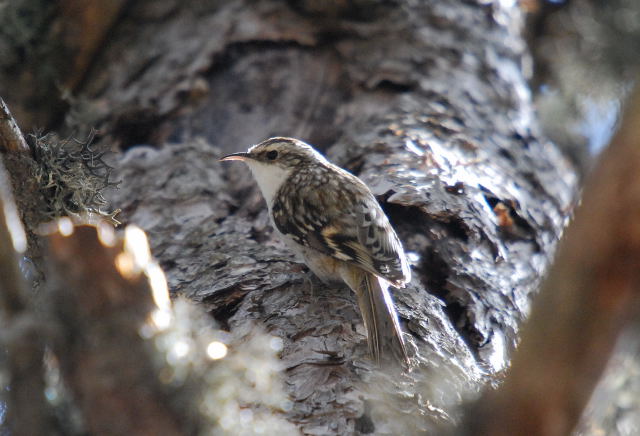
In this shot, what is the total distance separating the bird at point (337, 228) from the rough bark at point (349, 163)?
0.22ft

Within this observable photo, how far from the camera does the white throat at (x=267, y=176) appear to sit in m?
2.86

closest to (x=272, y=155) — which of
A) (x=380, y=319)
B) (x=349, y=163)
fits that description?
(x=349, y=163)

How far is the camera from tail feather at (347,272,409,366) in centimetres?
185

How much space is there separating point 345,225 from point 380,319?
0.60m

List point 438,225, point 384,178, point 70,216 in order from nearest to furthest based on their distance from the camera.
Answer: point 70,216
point 438,225
point 384,178

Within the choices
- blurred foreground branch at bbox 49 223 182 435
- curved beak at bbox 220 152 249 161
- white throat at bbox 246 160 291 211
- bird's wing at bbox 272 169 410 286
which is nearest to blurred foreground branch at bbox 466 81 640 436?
blurred foreground branch at bbox 49 223 182 435

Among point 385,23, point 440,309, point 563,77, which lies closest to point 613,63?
point 563,77

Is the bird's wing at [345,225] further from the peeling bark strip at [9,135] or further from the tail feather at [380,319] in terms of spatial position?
the peeling bark strip at [9,135]

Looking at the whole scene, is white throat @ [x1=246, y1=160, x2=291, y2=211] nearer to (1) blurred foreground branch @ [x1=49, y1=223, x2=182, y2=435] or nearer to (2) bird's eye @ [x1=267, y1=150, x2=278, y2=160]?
(2) bird's eye @ [x1=267, y1=150, x2=278, y2=160]

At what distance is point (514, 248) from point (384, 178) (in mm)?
532

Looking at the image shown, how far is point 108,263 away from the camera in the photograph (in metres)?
1.17

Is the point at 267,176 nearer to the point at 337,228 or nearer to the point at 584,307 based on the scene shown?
the point at 337,228

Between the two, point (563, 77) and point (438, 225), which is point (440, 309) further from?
point (563, 77)

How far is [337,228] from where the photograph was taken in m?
2.57
